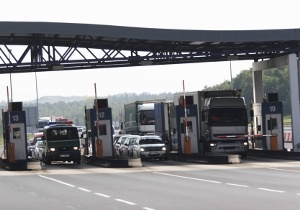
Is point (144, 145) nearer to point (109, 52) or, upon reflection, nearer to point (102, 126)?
point (102, 126)

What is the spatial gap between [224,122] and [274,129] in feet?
11.6

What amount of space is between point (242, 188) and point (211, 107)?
21721 mm

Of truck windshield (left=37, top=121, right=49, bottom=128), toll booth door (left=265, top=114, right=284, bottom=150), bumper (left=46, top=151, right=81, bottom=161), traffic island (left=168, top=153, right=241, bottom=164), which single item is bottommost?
traffic island (left=168, top=153, right=241, bottom=164)

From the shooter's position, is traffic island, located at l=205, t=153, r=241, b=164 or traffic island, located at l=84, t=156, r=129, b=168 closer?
traffic island, located at l=205, t=153, r=241, b=164

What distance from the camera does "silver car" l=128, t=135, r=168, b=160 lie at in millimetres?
48719

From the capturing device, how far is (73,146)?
49.3m

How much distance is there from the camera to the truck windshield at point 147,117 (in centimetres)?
7194

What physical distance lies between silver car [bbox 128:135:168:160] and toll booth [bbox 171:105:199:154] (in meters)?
1.16

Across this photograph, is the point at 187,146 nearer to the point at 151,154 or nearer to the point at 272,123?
the point at 151,154

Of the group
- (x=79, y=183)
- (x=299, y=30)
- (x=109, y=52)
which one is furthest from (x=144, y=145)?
(x=79, y=183)

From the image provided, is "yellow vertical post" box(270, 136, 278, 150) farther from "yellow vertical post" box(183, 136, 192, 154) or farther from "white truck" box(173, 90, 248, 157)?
"yellow vertical post" box(183, 136, 192, 154)

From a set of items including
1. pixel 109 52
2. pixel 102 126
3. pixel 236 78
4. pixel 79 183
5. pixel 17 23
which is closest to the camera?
pixel 79 183

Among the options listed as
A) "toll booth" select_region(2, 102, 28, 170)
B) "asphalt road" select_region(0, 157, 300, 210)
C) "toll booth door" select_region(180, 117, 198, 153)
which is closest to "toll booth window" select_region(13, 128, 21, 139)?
"toll booth" select_region(2, 102, 28, 170)

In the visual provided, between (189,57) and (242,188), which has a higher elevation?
(189,57)
